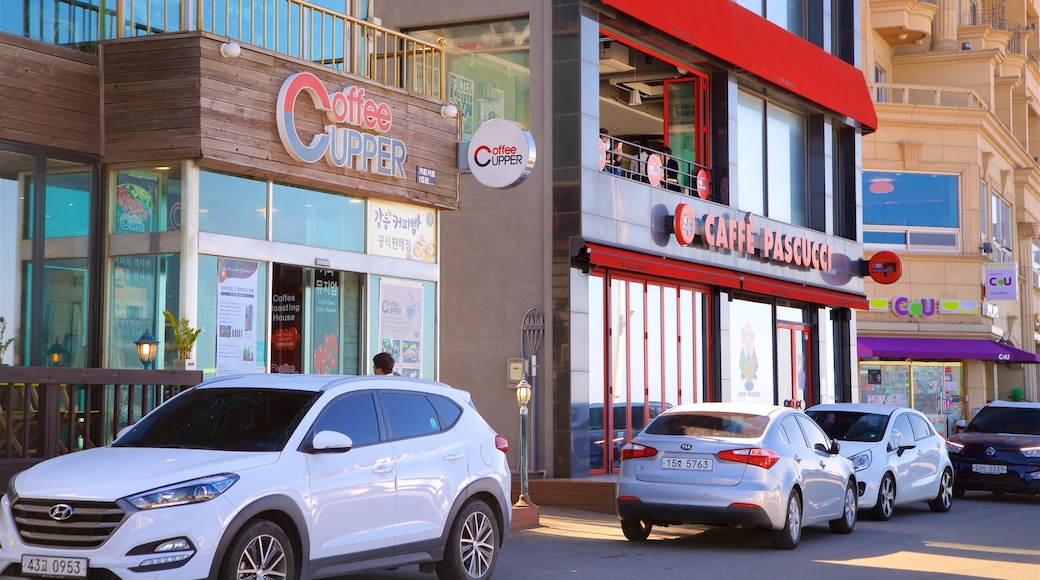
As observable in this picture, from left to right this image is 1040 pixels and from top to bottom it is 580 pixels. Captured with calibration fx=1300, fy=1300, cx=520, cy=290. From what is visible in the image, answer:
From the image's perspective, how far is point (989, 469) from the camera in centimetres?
2142

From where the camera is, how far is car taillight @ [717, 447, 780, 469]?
43.1 feet

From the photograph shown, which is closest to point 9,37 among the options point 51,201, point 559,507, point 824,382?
point 51,201

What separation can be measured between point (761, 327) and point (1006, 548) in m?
14.3

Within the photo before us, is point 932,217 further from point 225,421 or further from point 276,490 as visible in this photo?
point 276,490

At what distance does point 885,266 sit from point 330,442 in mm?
25008

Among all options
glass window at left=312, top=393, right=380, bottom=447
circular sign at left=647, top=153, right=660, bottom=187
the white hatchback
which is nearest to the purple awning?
circular sign at left=647, top=153, right=660, bottom=187

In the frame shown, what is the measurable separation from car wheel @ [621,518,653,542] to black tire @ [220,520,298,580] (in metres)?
6.01

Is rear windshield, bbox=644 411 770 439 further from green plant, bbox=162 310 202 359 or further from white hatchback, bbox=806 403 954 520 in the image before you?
green plant, bbox=162 310 202 359

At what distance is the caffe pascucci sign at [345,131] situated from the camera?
51.5 ft

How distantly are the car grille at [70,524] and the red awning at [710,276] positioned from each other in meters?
13.3

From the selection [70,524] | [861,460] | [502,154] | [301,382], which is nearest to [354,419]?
[301,382]

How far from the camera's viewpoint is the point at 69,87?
570 inches

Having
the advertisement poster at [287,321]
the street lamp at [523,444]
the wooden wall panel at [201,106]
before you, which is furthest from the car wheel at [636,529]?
the wooden wall panel at [201,106]

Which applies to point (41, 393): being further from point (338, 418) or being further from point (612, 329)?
point (612, 329)
